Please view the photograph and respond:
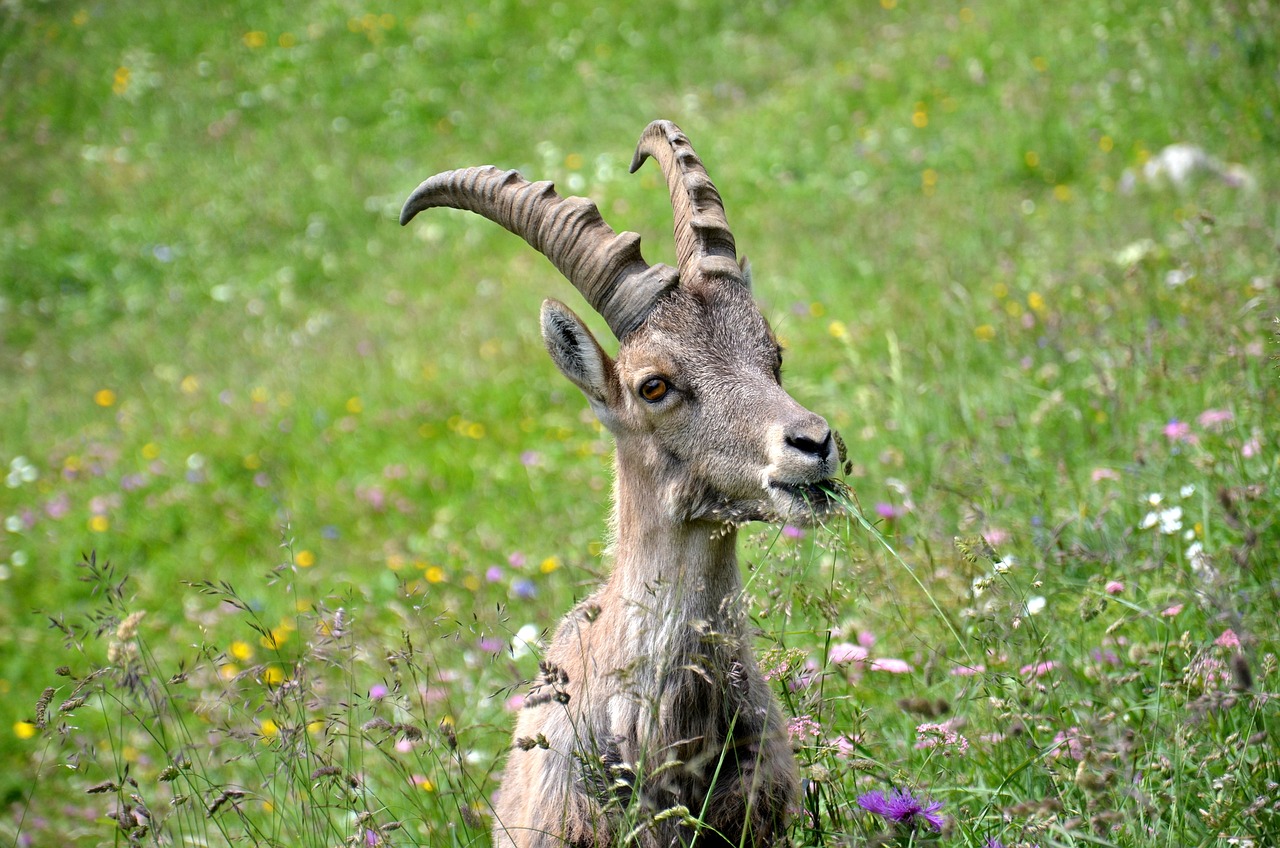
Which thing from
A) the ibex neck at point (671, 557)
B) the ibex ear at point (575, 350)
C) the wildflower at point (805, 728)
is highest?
the ibex ear at point (575, 350)

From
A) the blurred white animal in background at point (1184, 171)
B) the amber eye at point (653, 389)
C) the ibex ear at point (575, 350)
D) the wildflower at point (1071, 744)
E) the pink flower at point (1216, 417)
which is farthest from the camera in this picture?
the blurred white animal in background at point (1184, 171)

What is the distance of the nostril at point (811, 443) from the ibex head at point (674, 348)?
7 cm

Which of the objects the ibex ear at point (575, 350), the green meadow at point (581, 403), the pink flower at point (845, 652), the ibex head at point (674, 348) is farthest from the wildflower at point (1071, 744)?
the ibex ear at point (575, 350)

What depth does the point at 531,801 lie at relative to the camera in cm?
371

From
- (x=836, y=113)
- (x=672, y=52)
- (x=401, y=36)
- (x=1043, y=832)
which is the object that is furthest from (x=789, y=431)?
(x=401, y=36)

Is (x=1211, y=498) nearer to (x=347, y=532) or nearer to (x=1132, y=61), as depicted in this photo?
(x=347, y=532)

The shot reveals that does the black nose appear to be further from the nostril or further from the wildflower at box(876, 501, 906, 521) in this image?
the wildflower at box(876, 501, 906, 521)

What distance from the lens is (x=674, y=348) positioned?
381cm

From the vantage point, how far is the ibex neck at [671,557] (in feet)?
12.2

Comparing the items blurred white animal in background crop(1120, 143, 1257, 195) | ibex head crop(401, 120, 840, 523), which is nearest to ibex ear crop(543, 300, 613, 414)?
ibex head crop(401, 120, 840, 523)

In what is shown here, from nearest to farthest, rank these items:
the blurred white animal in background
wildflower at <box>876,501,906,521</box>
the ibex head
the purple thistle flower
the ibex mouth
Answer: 1. the purple thistle flower
2. the ibex mouth
3. the ibex head
4. wildflower at <box>876,501,906,521</box>
5. the blurred white animal in background

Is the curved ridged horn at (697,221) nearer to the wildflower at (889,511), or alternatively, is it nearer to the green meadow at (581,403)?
the green meadow at (581,403)

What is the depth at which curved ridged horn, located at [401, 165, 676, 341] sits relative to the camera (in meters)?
3.87

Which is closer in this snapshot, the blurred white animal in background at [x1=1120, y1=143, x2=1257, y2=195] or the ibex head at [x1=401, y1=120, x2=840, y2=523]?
the ibex head at [x1=401, y1=120, x2=840, y2=523]
